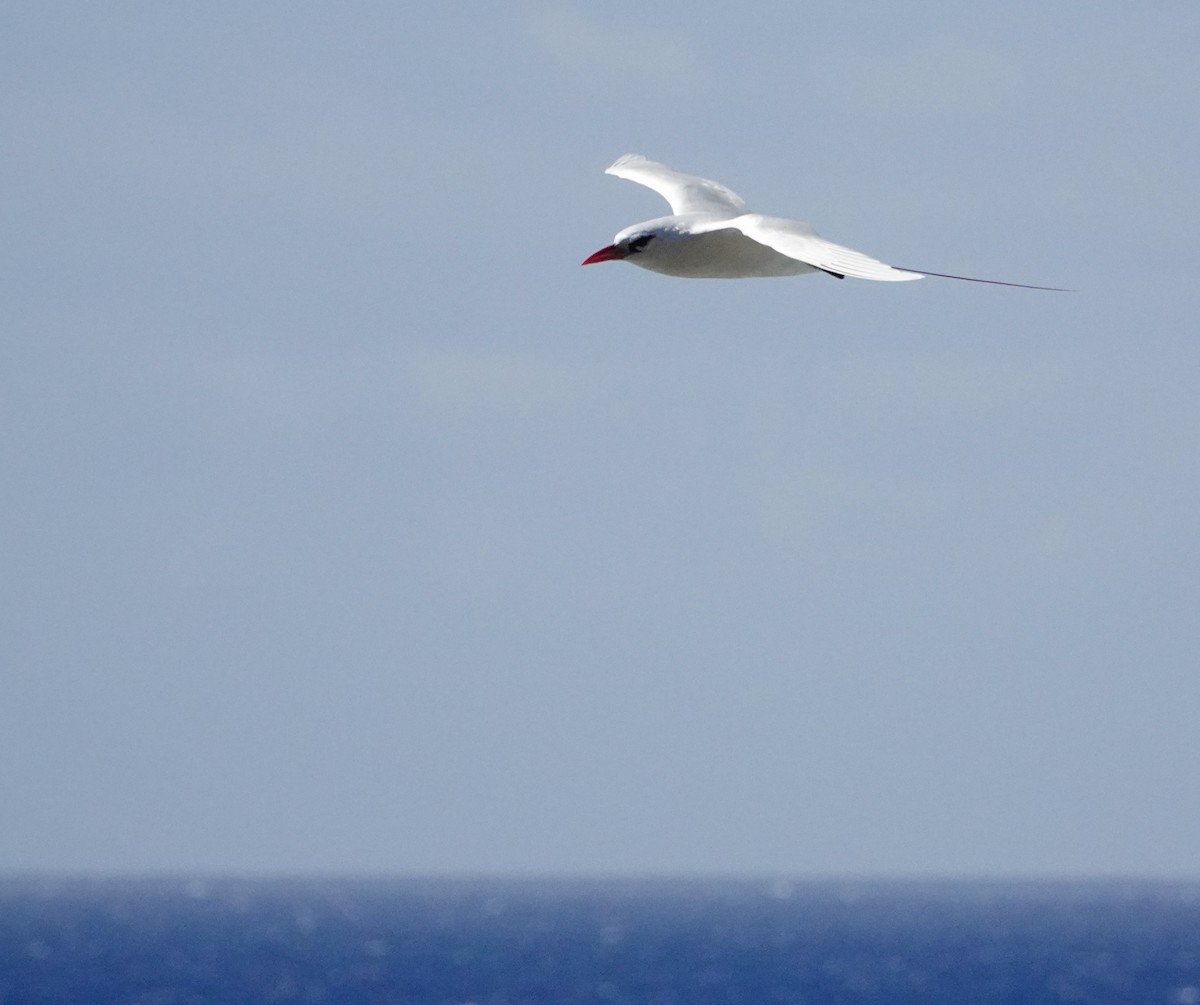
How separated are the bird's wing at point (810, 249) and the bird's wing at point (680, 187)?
1.50m

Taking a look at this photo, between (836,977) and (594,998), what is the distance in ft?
61.8

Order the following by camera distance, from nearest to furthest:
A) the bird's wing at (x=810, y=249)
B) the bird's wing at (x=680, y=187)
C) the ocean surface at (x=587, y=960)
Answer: the bird's wing at (x=810, y=249) → the bird's wing at (x=680, y=187) → the ocean surface at (x=587, y=960)

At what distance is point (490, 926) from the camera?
511 feet

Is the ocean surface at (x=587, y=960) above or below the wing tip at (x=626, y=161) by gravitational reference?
below

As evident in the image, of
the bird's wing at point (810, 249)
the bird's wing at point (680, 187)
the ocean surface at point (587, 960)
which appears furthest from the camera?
the ocean surface at point (587, 960)

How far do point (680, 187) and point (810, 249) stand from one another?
3844 millimetres

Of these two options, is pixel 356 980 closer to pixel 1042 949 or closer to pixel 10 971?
pixel 10 971

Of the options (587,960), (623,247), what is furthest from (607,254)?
(587,960)

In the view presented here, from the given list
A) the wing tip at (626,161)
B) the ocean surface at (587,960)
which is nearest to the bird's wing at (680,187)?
the wing tip at (626,161)

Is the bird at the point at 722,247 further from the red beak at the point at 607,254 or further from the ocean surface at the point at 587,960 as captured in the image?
the ocean surface at the point at 587,960

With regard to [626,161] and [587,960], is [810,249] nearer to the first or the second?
[626,161]

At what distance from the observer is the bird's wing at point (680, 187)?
43.3 ft

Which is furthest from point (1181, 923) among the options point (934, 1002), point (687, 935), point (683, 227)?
point (683, 227)

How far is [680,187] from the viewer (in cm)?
1394
